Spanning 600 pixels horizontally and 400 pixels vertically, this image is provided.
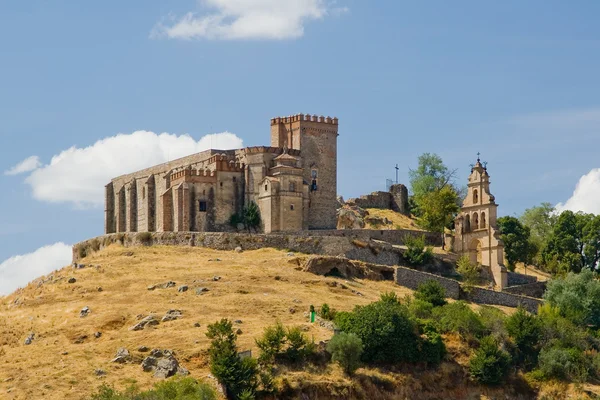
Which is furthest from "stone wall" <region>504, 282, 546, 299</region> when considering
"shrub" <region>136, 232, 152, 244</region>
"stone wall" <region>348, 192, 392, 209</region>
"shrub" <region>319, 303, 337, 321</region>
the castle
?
"stone wall" <region>348, 192, 392, 209</region>

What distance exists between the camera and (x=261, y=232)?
91438 mm

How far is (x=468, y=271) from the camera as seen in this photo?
292 ft

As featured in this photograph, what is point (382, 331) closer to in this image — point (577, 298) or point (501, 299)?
point (501, 299)

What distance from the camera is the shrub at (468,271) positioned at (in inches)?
3489

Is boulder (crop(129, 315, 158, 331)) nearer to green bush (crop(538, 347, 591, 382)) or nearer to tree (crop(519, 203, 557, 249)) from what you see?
green bush (crop(538, 347, 591, 382))

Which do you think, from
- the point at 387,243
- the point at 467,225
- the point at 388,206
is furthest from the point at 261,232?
the point at 388,206

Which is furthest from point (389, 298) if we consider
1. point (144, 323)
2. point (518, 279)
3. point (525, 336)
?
point (518, 279)

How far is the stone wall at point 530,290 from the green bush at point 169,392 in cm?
3136

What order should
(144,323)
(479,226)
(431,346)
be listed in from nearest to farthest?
(144,323) < (431,346) < (479,226)

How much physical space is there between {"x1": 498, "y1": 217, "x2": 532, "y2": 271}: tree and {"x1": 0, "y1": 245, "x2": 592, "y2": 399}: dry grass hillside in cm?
1902

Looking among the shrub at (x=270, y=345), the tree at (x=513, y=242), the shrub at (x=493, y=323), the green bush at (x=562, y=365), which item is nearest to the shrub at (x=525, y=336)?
the shrub at (x=493, y=323)

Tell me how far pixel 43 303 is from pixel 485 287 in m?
29.7

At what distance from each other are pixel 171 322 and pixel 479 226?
29643 mm

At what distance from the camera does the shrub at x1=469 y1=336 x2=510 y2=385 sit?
2918 inches
